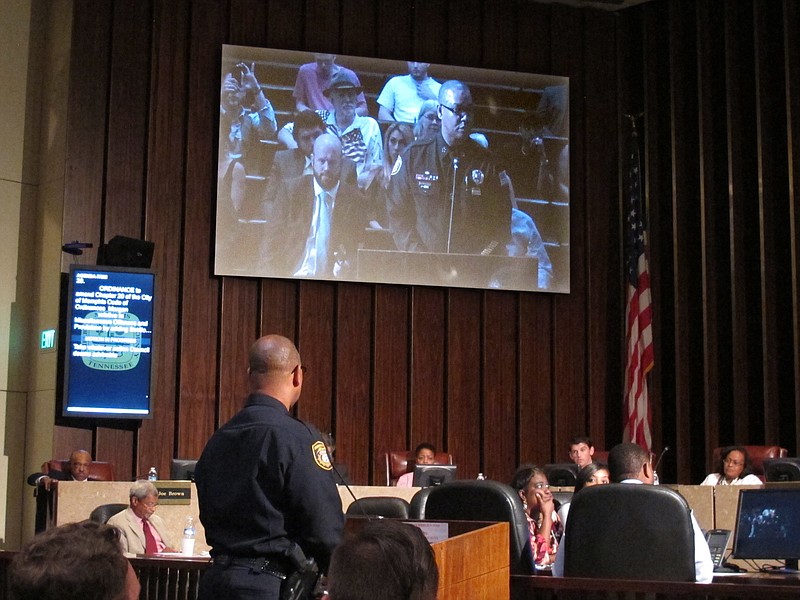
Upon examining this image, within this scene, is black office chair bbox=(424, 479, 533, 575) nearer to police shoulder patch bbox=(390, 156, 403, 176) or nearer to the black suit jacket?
the black suit jacket

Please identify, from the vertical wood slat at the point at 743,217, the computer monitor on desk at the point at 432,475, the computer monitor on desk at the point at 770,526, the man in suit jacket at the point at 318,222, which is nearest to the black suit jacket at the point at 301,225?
the man in suit jacket at the point at 318,222

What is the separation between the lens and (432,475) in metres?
8.16

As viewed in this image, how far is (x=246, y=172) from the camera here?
34.2 feet

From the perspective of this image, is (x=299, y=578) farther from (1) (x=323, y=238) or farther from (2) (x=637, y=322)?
(2) (x=637, y=322)

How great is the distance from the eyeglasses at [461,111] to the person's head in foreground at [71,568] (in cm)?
968

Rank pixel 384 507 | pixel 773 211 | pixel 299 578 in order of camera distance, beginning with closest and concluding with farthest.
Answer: pixel 299 578 < pixel 384 507 < pixel 773 211

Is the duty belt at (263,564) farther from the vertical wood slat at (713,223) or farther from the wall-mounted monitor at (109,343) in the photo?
the vertical wood slat at (713,223)

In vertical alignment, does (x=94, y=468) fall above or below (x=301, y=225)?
below

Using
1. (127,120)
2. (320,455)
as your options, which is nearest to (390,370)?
(127,120)

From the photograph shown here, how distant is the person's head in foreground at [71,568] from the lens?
1563mm

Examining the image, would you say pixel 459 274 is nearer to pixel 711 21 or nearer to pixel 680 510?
pixel 711 21

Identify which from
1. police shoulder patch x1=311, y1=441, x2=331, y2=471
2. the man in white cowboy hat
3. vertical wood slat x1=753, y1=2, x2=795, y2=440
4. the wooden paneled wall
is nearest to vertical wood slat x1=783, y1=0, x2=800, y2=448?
the wooden paneled wall

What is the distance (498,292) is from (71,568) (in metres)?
9.65

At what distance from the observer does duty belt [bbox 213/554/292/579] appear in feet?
10.3
